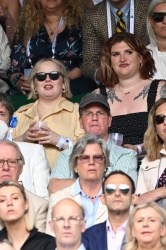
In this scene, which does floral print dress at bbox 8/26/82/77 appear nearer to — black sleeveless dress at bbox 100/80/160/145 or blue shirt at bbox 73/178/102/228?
black sleeveless dress at bbox 100/80/160/145

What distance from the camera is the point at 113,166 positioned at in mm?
10742

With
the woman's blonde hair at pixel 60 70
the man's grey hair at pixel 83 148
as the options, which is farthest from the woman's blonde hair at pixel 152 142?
the woman's blonde hair at pixel 60 70

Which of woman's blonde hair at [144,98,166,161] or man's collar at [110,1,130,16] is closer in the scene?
woman's blonde hair at [144,98,166,161]

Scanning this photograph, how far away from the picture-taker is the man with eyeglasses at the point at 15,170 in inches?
404

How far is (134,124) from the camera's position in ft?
37.9

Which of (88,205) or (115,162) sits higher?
(115,162)

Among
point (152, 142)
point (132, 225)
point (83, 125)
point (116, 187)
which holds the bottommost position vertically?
point (132, 225)

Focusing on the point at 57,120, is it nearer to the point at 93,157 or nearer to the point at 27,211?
the point at 93,157

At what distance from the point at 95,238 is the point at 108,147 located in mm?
1542

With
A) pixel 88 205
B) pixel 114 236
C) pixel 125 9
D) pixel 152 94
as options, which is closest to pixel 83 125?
pixel 152 94

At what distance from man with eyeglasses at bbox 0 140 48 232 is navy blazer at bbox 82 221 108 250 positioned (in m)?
0.73

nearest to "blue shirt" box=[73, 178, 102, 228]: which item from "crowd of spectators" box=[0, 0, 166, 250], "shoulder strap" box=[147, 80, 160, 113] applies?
"crowd of spectators" box=[0, 0, 166, 250]

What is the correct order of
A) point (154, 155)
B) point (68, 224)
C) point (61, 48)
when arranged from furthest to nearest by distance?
point (61, 48)
point (154, 155)
point (68, 224)

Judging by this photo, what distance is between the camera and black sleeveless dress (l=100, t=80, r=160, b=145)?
454 inches
